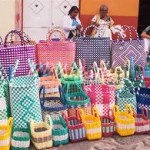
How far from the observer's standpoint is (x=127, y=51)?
18.7 feet

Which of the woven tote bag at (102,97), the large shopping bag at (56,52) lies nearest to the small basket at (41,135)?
the woven tote bag at (102,97)

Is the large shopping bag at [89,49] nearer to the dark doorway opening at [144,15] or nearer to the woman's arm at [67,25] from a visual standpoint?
the woman's arm at [67,25]

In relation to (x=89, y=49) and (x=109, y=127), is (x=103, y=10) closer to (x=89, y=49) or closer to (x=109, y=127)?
(x=89, y=49)

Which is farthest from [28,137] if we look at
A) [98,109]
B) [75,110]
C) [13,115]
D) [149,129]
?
[149,129]

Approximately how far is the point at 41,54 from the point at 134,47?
143cm

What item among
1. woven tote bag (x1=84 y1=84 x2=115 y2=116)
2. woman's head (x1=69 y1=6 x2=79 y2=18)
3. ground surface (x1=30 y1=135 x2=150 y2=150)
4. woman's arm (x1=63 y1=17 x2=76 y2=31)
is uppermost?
woman's head (x1=69 y1=6 x2=79 y2=18)

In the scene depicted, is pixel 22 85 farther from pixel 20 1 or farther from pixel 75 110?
pixel 20 1

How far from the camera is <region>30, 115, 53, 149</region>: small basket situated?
3.57 m

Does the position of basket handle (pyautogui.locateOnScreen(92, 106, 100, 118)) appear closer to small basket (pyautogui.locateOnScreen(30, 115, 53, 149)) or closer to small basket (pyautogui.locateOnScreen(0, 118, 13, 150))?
small basket (pyautogui.locateOnScreen(30, 115, 53, 149))

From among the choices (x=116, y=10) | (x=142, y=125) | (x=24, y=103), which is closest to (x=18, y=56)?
(x=24, y=103)

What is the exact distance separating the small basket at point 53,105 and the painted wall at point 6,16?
448cm

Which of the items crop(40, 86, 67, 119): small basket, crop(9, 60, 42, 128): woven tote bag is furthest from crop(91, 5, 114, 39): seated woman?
crop(9, 60, 42, 128): woven tote bag

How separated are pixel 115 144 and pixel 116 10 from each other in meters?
6.54

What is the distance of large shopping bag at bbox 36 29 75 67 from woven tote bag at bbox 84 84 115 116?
1.13m
